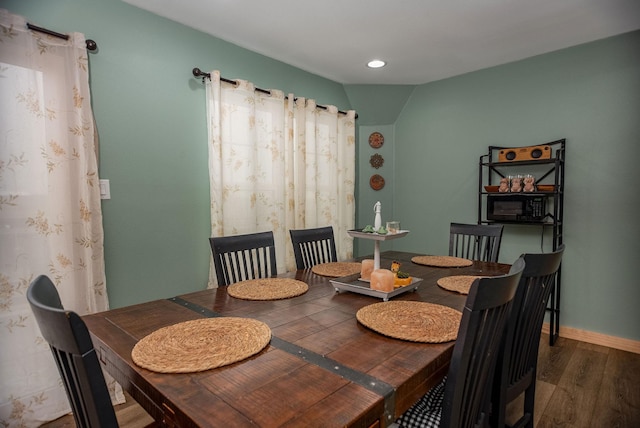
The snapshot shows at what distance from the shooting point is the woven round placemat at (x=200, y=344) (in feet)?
2.87

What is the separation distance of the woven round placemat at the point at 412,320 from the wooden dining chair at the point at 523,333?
10.7 inches

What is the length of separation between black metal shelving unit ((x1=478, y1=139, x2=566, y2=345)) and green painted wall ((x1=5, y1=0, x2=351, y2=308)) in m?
2.36

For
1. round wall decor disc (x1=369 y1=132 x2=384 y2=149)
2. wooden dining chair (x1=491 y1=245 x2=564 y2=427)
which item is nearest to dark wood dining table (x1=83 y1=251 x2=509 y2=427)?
wooden dining chair (x1=491 y1=245 x2=564 y2=427)

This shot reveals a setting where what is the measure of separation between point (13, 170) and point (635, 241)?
13.1ft

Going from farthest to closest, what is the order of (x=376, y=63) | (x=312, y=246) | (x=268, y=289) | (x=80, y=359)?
(x=376, y=63), (x=312, y=246), (x=268, y=289), (x=80, y=359)

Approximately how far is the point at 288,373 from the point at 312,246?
139 cm

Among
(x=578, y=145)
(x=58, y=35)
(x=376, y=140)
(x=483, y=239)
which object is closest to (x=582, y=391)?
(x=483, y=239)

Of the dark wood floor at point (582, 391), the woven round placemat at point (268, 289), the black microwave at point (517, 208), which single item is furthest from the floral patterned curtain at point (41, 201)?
the black microwave at point (517, 208)

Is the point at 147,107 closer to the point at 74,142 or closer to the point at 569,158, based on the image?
the point at 74,142

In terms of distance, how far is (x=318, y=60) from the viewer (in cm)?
305

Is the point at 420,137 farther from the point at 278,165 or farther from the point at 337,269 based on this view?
the point at 337,269

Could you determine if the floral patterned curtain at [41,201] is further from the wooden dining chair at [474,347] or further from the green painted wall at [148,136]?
the wooden dining chair at [474,347]

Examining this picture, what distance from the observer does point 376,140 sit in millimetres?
3938

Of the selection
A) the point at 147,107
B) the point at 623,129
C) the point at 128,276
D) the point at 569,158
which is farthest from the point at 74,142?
the point at 623,129
